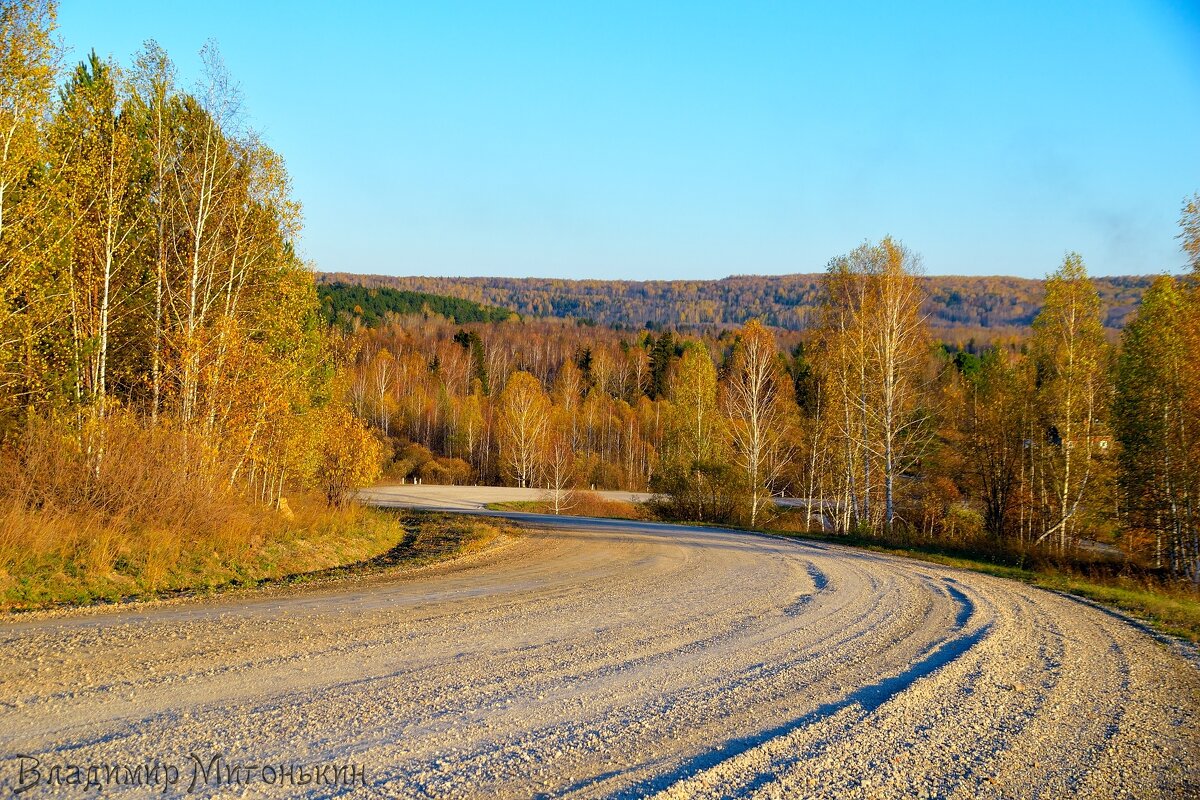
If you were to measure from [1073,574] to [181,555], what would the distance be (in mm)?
19606

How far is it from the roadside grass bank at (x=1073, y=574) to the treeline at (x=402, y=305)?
412 feet

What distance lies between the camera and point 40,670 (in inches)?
252

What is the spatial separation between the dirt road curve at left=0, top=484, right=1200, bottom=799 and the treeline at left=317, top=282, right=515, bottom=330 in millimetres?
133758

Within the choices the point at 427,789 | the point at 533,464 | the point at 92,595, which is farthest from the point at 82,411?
the point at 533,464

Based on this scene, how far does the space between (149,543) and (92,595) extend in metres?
2.17

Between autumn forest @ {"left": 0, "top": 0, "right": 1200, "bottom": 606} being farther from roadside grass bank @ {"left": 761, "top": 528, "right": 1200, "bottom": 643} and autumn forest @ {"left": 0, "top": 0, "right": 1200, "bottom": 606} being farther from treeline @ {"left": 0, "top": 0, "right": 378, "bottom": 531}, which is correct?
roadside grass bank @ {"left": 761, "top": 528, "right": 1200, "bottom": 643}

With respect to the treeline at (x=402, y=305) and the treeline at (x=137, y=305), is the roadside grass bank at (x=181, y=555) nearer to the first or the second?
the treeline at (x=137, y=305)

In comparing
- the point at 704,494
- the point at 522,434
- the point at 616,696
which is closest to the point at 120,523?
the point at 616,696

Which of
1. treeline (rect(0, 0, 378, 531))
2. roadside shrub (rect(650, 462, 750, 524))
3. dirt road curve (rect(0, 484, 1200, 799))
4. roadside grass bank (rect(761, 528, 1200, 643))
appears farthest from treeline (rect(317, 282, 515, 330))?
dirt road curve (rect(0, 484, 1200, 799))

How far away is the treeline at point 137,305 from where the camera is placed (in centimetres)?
1284

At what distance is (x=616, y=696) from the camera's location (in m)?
6.29

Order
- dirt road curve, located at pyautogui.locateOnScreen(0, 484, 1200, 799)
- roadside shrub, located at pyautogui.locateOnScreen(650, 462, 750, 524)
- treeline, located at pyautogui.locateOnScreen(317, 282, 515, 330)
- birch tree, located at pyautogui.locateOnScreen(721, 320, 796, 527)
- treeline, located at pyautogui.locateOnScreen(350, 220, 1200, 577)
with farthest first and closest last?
treeline, located at pyautogui.locateOnScreen(317, 282, 515, 330)
roadside shrub, located at pyautogui.locateOnScreen(650, 462, 750, 524)
birch tree, located at pyautogui.locateOnScreen(721, 320, 796, 527)
treeline, located at pyautogui.locateOnScreen(350, 220, 1200, 577)
dirt road curve, located at pyautogui.locateOnScreen(0, 484, 1200, 799)

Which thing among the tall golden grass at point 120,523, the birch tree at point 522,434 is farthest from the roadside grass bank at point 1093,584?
the birch tree at point 522,434

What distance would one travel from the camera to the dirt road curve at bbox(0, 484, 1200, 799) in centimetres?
472
